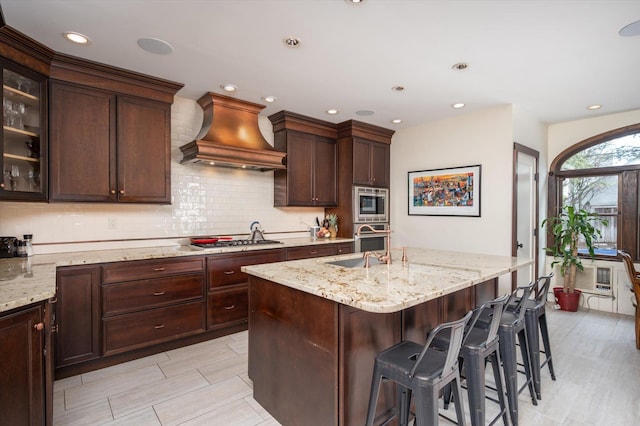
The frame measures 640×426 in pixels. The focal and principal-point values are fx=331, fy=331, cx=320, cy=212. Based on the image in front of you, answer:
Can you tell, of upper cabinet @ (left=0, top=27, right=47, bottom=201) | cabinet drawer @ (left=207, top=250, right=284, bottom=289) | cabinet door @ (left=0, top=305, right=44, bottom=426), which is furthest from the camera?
cabinet drawer @ (left=207, top=250, right=284, bottom=289)

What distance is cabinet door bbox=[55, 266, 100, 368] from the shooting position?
2.56 meters

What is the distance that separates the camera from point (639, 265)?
4.20 m

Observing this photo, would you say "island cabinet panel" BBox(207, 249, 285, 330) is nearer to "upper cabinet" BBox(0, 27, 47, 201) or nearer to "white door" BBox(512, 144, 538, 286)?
"upper cabinet" BBox(0, 27, 47, 201)

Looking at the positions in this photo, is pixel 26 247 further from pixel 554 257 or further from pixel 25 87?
pixel 554 257

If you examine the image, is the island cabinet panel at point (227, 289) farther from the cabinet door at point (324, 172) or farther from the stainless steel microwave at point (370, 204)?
the stainless steel microwave at point (370, 204)

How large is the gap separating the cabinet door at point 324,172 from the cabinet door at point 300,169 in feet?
0.29

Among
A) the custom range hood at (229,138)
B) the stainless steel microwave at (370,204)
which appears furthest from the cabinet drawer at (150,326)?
the stainless steel microwave at (370,204)

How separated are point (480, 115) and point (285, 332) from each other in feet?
12.1

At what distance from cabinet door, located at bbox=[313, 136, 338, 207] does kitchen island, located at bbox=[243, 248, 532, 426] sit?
94.1 inches

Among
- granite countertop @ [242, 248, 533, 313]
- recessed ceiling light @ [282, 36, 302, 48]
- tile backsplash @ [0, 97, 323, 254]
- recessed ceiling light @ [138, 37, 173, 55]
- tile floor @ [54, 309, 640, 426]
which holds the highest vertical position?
recessed ceiling light @ [138, 37, 173, 55]

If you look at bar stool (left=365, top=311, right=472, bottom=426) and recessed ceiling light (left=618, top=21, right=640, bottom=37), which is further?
recessed ceiling light (left=618, top=21, right=640, bottom=37)

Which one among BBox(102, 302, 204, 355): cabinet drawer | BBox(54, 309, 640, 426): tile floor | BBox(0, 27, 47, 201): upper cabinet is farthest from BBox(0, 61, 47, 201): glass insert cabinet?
BBox(54, 309, 640, 426): tile floor

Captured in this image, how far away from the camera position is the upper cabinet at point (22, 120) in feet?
7.80

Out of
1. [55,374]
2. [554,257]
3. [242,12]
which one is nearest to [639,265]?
[554,257]
